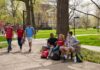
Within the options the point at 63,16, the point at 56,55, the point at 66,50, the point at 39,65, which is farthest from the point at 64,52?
the point at 63,16

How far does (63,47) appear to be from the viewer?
14164 mm

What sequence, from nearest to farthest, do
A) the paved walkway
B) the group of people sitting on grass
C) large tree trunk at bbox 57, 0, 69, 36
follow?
the paved walkway
the group of people sitting on grass
large tree trunk at bbox 57, 0, 69, 36

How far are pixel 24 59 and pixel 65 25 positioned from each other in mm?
4883

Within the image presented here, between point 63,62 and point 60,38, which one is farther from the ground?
point 60,38

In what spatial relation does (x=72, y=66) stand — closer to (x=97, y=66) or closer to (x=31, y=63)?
(x=97, y=66)

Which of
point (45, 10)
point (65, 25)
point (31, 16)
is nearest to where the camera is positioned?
point (65, 25)

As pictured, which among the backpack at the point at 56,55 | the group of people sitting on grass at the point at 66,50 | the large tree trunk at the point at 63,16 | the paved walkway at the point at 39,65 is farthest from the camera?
the large tree trunk at the point at 63,16

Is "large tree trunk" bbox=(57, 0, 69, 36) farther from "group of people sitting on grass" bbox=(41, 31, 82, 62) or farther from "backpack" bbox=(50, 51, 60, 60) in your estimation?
"backpack" bbox=(50, 51, 60, 60)

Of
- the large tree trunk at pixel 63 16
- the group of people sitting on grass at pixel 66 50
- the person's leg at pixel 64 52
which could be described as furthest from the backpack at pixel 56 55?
the large tree trunk at pixel 63 16

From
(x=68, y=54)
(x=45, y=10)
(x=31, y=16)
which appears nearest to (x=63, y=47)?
(x=68, y=54)

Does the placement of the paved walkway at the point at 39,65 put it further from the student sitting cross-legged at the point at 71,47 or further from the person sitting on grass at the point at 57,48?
the student sitting cross-legged at the point at 71,47

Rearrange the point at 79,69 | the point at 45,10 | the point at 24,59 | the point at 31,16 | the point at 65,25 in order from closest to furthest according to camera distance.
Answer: the point at 79,69, the point at 24,59, the point at 65,25, the point at 31,16, the point at 45,10

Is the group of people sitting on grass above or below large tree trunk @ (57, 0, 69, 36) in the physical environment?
below

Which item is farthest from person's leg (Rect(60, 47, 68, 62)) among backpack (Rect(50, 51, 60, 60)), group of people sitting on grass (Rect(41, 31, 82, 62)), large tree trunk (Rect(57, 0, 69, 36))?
large tree trunk (Rect(57, 0, 69, 36))
